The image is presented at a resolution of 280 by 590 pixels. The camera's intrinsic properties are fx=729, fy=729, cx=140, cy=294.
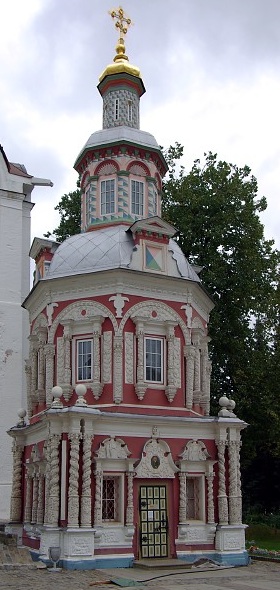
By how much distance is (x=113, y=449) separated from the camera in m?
17.0

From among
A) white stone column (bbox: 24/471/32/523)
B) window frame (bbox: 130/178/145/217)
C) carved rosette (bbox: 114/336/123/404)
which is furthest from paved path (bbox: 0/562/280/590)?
window frame (bbox: 130/178/145/217)

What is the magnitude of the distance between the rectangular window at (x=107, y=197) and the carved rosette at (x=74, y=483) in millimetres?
7532

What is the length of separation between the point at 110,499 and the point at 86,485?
3.39ft

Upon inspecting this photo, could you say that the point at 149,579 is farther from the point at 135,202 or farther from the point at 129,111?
the point at 129,111

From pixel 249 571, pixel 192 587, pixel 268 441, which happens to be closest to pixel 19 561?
pixel 192 587

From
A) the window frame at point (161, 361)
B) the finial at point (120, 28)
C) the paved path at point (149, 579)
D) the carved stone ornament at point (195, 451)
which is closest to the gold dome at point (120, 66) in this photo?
the finial at point (120, 28)

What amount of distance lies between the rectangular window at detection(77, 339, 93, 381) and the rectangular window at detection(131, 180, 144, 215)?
4.75 meters

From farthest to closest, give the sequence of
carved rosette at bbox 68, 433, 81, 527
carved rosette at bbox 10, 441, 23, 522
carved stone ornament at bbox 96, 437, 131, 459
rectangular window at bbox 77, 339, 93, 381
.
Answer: carved rosette at bbox 10, 441, 23, 522 < rectangular window at bbox 77, 339, 93, 381 < carved stone ornament at bbox 96, 437, 131, 459 < carved rosette at bbox 68, 433, 81, 527

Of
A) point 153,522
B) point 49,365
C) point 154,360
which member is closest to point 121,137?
point 154,360

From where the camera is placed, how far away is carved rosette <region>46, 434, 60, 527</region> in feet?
53.1

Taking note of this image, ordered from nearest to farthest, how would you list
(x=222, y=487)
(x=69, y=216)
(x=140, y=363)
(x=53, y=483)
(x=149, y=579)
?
(x=149, y=579) → (x=53, y=483) → (x=222, y=487) → (x=140, y=363) → (x=69, y=216)

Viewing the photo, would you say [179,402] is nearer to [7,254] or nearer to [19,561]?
[19,561]

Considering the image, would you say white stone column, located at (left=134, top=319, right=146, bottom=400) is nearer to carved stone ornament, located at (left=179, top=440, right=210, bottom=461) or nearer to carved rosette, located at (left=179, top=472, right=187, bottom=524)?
carved stone ornament, located at (left=179, top=440, right=210, bottom=461)

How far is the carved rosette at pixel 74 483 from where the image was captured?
16031 millimetres
